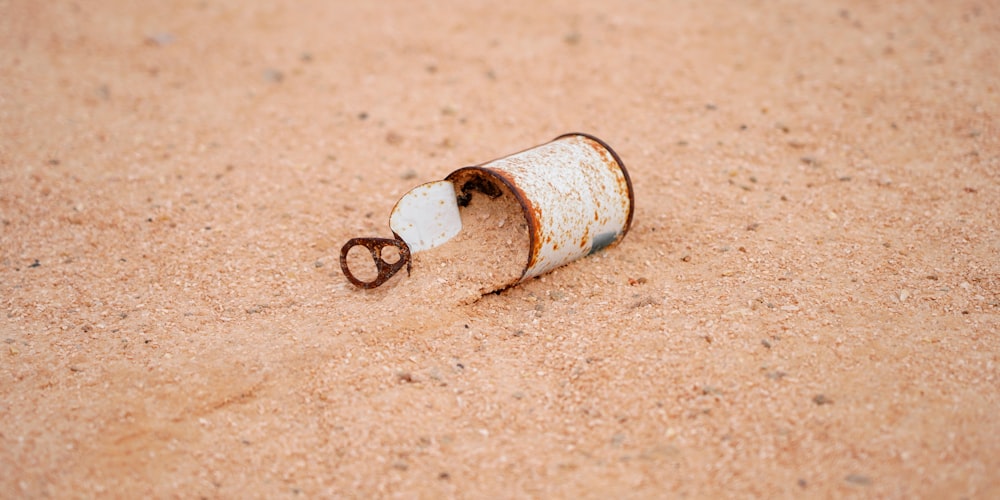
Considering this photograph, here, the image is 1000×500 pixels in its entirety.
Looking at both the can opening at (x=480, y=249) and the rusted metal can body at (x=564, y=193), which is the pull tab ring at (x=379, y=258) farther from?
the rusted metal can body at (x=564, y=193)

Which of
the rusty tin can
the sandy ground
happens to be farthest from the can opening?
the sandy ground

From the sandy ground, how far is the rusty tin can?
0.62 feet

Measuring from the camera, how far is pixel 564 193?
3.86 meters

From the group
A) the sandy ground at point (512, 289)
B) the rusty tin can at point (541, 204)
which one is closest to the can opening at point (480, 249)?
the rusty tin can at point (541, 204)

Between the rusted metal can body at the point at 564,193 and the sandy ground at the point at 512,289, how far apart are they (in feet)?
0.64

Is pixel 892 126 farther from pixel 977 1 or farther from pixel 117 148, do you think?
pixel 117 148

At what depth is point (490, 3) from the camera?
24.2ft

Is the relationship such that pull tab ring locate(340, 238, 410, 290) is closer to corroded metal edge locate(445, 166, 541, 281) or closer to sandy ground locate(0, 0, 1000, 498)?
sandy ground locate(0, 0, 1000, 498)

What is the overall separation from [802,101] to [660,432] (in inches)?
141

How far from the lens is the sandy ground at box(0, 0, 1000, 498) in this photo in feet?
10.00

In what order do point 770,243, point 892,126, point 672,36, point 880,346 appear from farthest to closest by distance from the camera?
point 672,36 < point 892,126 < point 770,243 < point 880,346

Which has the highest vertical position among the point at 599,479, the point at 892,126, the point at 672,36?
the point at 672,36

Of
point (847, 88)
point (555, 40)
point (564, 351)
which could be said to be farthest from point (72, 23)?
point (847, 88)

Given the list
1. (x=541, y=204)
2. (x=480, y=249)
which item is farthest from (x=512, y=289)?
(x=541, y=204)
